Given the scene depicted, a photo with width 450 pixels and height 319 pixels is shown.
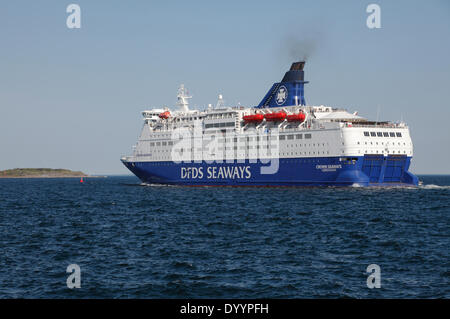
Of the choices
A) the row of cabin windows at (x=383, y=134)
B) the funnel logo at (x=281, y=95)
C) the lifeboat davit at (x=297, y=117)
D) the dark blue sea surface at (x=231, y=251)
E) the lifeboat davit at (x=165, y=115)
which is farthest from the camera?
the lifeboat davit at (x=165, y=115)

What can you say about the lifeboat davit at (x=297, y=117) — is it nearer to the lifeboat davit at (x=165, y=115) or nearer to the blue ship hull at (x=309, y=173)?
the blue ship hull at (x=309, y=173)

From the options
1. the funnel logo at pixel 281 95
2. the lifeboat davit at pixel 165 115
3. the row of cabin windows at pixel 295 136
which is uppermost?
the funnel logo at pixel 281 95

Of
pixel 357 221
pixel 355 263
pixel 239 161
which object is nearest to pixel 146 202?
pixel 239 161

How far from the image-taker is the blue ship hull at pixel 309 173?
5225 centimetres

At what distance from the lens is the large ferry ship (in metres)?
53.0

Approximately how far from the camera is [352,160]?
170 feet

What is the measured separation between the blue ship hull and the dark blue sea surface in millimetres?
11959

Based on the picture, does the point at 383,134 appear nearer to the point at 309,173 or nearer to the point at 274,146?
the point at 309,173

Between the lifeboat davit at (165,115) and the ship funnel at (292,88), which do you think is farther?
the lifeboat davit at (165,115)

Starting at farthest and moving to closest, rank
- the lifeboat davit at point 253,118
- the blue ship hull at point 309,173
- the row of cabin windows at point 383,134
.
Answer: the lifeboat davit at point 253,118, the row of cabin windows at point 383,134, the blue ship hull at point 309,173

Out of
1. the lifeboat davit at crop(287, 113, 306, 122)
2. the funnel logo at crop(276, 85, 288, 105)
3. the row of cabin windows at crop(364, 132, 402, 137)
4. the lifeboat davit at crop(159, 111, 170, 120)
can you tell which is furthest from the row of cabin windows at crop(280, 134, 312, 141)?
the lifeboat davit at crop(159, 111, 170, 120)

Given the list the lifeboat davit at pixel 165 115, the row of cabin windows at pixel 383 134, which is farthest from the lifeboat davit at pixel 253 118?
the lifeboat davit at pixel 165 115
